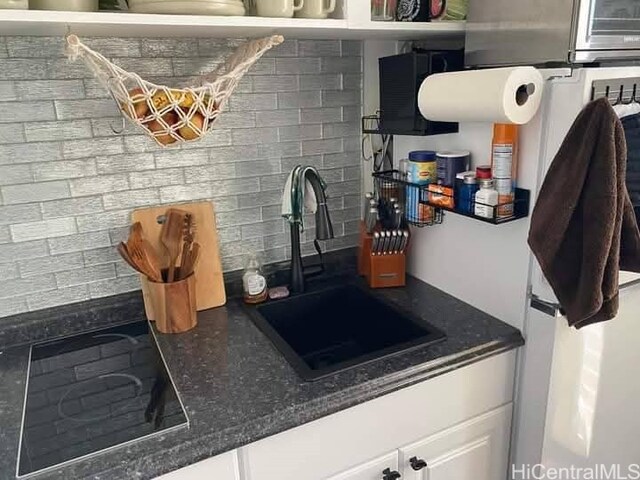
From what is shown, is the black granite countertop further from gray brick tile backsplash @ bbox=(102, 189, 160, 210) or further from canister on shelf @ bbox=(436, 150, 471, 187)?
canister on shelf @ bbox=(436, 150, 471, 187)

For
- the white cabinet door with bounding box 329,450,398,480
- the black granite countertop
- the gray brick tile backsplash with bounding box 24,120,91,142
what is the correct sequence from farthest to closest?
1. the gray brick tile backsplash with bounding box 24,120,91,142
2. the white cabinet door with bounding box 329,450,398,480
3. the black granite countertop

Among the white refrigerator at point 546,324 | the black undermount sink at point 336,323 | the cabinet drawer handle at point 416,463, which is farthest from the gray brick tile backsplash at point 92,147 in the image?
the cabinet drawer handle at point 416,463

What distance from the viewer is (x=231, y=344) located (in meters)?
1.24

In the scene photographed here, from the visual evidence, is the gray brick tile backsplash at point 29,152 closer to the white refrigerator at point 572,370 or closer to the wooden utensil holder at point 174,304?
the wooden utensil holder at point 174,304

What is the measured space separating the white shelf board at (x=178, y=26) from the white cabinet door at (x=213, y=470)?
32.6 inches

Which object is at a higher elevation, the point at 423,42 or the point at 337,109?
the point at 423,42

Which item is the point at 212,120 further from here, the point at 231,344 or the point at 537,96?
the point at 537,96

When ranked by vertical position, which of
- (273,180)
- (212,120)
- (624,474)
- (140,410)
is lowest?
(624,474)

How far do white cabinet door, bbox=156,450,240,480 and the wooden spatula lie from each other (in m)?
0.53

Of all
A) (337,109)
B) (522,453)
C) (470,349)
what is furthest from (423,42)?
(522,453)

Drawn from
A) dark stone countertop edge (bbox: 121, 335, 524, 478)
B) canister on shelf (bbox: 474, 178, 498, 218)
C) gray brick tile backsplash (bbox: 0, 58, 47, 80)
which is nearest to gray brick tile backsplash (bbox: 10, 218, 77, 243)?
gray brick tile backsplash (bbox: 0, 58, 47, 80)

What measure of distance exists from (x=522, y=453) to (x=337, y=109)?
1094mm

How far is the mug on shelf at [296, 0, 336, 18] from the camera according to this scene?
1.07 meters

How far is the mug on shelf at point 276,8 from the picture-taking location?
1.02 meters
